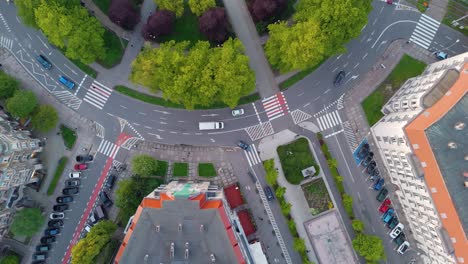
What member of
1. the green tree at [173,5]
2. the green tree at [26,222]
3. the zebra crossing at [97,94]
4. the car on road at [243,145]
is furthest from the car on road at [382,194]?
the green tree at [26,222]

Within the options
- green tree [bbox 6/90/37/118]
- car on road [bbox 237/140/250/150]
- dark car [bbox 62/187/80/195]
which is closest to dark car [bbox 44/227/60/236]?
dark car [bbox 62/187/80/195]

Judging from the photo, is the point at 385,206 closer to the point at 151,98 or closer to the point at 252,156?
the point at 252,156

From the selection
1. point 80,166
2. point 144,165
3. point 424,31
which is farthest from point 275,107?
point 80,166

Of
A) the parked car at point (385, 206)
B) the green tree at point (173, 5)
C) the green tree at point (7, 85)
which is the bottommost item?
the parked car at point (385, 206)

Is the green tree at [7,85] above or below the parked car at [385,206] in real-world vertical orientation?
above

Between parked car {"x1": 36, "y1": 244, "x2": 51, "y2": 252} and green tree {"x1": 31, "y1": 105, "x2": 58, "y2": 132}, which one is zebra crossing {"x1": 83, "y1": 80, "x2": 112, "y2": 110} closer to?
green tree {"x1": 31, "y1": 105, "x2": 58, "y2": 132}

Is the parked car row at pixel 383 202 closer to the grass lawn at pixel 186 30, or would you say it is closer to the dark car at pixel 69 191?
the grass lawn at pixel 186 30

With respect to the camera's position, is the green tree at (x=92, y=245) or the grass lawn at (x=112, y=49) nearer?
the green tree at (x=92, y=245)
